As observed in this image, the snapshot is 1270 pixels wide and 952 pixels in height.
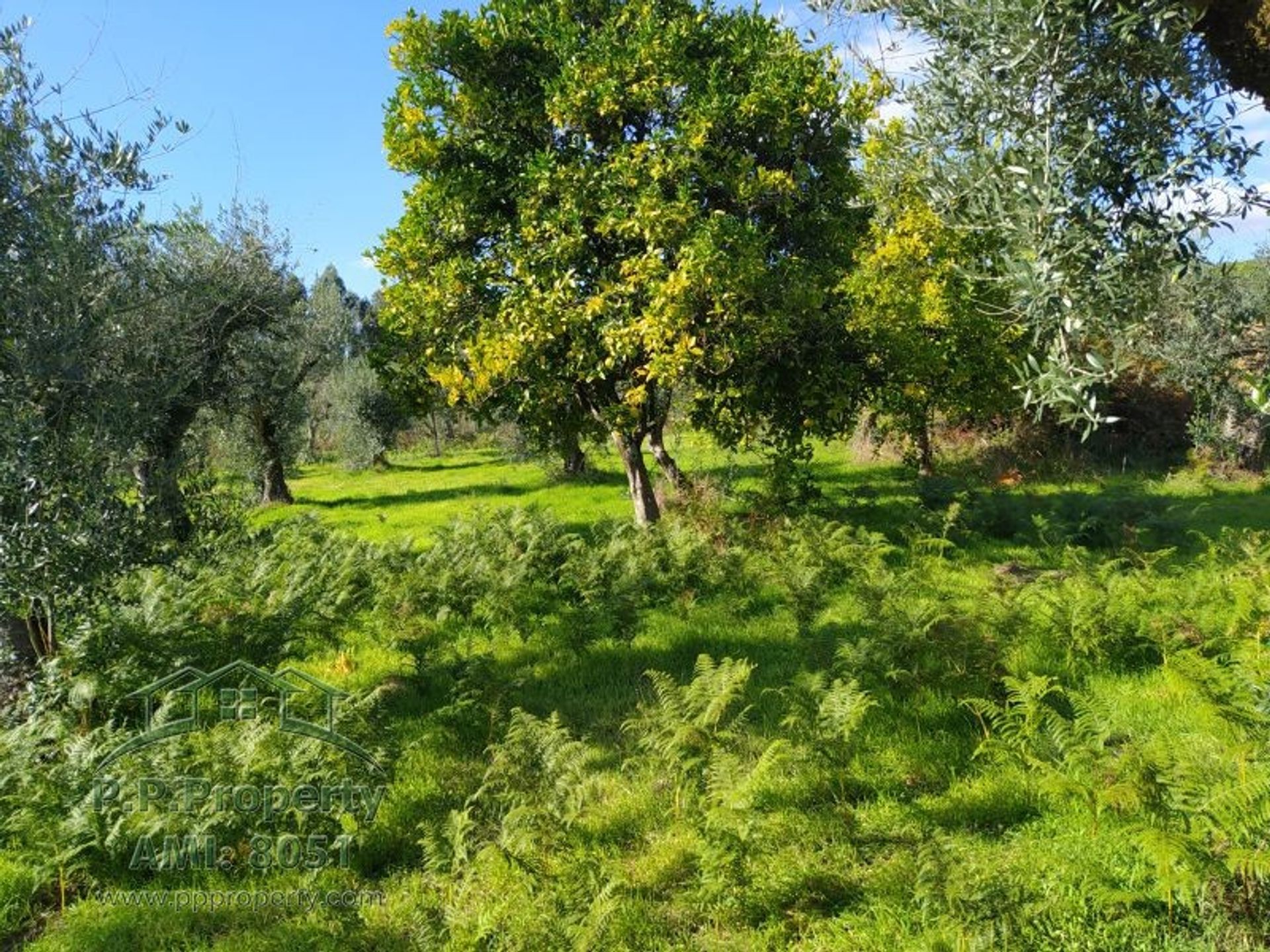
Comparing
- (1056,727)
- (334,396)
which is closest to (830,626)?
(1056,727)

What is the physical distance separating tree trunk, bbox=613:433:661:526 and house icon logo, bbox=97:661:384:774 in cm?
784

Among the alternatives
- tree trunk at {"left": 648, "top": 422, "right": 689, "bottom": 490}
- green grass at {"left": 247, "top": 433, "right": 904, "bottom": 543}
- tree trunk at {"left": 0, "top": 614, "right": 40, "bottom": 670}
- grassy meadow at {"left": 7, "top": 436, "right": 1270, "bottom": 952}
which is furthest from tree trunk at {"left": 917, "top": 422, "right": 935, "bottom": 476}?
tree trunk at {"left": 0, "top": 614, "right": 40, "bottom": 670}

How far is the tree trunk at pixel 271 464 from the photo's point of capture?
2847 cm

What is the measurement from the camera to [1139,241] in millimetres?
4418

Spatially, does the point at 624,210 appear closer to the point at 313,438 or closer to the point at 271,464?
the point at 271,464

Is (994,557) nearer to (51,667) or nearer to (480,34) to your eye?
(480,34)

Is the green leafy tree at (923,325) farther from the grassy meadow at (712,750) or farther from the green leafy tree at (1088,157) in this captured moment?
the green leafy tree at (1088,157)

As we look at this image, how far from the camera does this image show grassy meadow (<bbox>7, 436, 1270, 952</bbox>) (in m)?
5.32

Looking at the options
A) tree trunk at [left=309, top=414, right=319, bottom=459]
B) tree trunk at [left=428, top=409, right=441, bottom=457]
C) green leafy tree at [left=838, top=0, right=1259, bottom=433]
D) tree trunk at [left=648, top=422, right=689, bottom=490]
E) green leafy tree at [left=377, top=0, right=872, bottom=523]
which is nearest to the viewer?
green leafy tree at [left=838, top=0, right=1259, bottom=433]

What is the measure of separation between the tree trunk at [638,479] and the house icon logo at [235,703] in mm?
7843

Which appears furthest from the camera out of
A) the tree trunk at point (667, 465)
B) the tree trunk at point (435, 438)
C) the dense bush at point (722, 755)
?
the tree trunk at point (435, 438)

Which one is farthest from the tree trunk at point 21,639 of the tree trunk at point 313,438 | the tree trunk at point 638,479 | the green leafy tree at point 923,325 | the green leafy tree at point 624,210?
the tree trunk at point 313,438

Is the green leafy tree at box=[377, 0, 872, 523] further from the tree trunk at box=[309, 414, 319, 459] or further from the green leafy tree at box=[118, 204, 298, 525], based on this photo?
the tree trunk at box=[309, 414, 319, 459]

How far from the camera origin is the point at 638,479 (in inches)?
627
